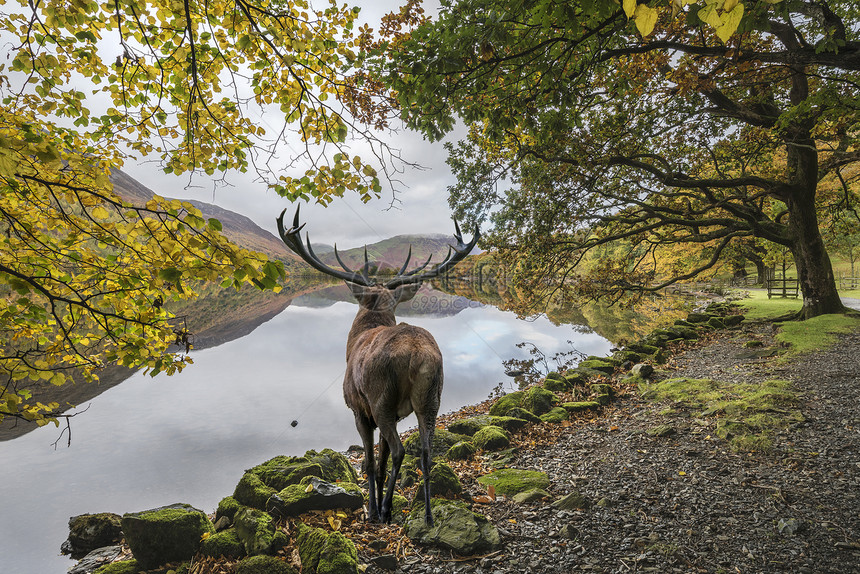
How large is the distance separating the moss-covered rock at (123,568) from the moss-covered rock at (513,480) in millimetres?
4348

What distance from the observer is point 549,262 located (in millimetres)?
10672

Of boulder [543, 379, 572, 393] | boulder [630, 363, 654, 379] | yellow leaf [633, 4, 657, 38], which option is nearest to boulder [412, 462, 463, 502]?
boulder [543, 379, 572, 393]

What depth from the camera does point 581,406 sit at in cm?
777

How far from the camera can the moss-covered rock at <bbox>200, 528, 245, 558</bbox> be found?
4.02m

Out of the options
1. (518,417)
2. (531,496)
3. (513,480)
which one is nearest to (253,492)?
(513,480)

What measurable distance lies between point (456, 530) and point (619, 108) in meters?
9.18

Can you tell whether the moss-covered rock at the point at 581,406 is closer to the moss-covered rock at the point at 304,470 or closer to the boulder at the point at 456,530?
the boulder at the point at 456,530

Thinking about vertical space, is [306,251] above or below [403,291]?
above

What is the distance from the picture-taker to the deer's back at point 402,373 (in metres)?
3.57

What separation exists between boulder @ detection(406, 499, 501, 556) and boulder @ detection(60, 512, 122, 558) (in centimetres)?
473

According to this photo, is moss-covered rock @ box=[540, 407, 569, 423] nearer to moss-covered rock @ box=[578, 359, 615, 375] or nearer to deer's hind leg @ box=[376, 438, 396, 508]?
moss-covered rock @ box=[578, 359, 615, 375]

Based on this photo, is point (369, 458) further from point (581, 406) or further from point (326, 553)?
point (581, 406)

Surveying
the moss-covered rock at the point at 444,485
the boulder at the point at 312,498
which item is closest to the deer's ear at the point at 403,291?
the moss-covered rock at the point at 444,485

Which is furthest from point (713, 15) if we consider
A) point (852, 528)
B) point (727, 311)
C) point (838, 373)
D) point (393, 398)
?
point (727, 311)
